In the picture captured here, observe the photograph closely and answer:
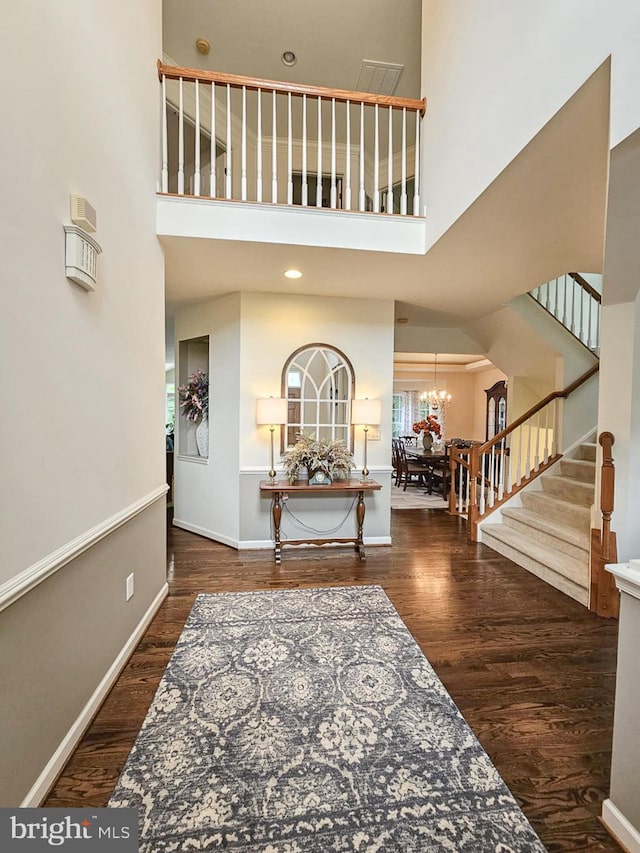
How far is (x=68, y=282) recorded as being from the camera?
1.50 m

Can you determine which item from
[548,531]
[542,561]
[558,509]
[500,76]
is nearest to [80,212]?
[500,76]

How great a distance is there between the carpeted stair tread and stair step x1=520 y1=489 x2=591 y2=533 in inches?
13.9

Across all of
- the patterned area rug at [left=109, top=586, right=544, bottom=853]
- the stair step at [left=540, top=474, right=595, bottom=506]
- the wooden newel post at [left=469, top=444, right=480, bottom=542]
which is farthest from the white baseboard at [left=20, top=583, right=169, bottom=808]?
the stair step at [left=540, top=474, right=595, bottom=506]

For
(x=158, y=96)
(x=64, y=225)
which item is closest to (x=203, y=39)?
(x=158, y=96)

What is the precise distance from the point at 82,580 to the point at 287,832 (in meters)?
1.22

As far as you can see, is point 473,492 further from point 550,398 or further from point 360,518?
point 360,518

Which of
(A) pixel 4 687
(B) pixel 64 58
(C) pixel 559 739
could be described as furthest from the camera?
(C) pixel 559 739

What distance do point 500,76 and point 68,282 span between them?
7.54 feet

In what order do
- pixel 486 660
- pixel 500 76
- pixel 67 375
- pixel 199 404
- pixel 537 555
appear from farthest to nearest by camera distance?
pixel 199 404, pixel 537 555, pixel 486 660, pixel 500 76, pixel 67 375

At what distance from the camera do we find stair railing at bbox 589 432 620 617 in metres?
2.66

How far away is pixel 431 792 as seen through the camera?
1369 millimetres

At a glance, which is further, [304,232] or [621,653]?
[304,232]

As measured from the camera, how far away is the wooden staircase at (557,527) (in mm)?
3133

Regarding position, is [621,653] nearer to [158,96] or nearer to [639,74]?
[639,74]
